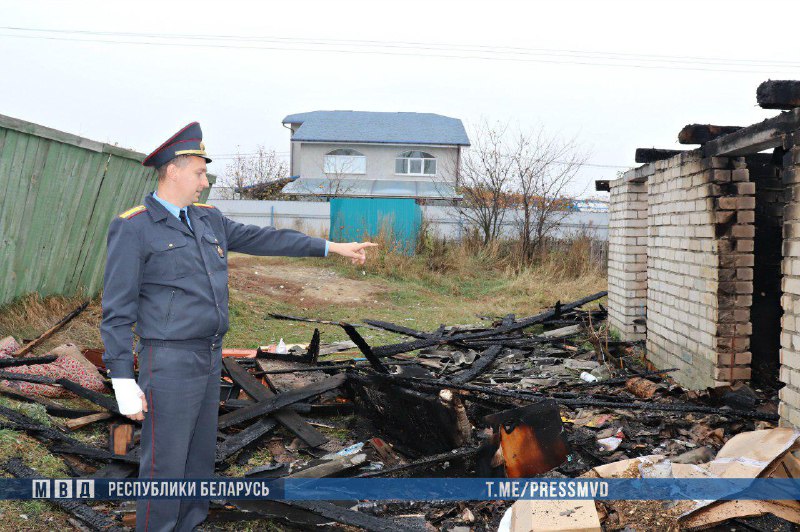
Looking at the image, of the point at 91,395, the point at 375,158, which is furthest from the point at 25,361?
the point at 375,158

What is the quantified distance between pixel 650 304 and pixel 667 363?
82 centimetres

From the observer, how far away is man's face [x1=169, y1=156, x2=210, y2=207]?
10.7 ft

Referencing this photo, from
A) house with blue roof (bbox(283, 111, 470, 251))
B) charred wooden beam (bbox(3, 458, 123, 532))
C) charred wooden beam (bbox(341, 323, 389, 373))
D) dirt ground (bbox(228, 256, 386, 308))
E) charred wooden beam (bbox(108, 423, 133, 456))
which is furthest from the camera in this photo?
house with blue roof (bbox(283, 111, 470, 251))

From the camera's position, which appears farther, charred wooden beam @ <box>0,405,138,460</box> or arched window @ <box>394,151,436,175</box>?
arched window @ <box>394,151,436,175</box>

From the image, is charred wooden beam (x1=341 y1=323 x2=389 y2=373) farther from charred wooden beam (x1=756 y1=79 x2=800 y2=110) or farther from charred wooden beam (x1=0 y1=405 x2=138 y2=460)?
charred wooden beam (x1=756 y1=79 x2=800 y2=110)

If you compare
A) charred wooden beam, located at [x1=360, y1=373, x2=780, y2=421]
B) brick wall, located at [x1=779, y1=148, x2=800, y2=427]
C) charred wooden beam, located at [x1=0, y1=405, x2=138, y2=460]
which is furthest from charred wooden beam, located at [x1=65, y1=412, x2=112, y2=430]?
brick wall, located at [x1=779, y1=148, x2=800, y2=427]

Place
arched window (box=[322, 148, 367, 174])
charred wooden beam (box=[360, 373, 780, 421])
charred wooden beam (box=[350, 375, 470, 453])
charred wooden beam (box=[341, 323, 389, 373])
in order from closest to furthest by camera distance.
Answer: charred wooden beam (box=[350, 375, 470, 453]), charred wooden beam (box=[360, 373, 780, 421]), charred wooden beam (box=[341, 323, 389, 373]), arched window (box=[322, 148, 367, 174])

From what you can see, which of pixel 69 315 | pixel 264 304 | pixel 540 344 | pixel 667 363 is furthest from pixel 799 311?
pixel 264 304

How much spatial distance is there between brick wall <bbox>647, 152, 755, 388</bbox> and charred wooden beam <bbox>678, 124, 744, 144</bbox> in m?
0.18

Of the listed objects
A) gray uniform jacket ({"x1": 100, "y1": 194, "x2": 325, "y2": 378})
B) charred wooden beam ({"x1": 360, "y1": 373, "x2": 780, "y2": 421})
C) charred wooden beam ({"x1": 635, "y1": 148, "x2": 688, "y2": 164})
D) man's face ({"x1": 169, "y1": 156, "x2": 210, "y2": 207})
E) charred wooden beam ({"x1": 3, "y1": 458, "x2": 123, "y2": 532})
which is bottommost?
charred wooden beam ({"x1": 3, "y1": 458, "x2": 123, "y2": 532})

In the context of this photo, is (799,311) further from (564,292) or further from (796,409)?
(564,292)

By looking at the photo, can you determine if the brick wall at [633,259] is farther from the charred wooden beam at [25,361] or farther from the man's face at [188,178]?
the charred wooden beam at [25,361]

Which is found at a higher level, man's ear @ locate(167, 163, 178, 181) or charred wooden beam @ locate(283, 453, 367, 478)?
man's ear @ locate(167, 163, 178, 181)

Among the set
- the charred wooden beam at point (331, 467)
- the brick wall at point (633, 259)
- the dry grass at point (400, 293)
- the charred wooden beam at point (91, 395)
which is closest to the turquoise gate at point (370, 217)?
the dry grass at point (400, 293)
